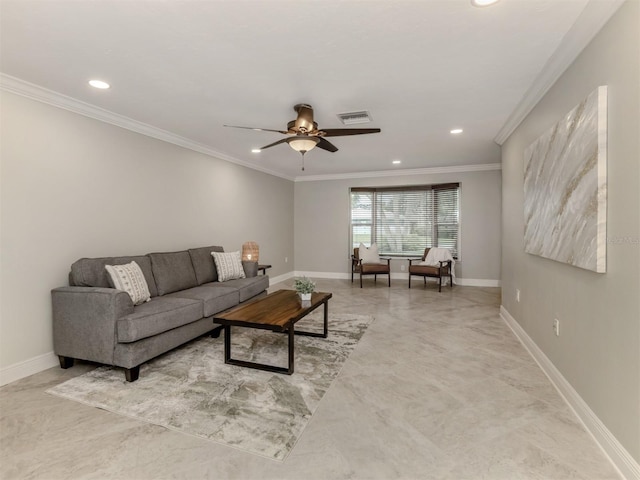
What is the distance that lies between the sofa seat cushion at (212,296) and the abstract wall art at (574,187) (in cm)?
315

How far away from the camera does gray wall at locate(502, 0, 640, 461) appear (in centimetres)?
161

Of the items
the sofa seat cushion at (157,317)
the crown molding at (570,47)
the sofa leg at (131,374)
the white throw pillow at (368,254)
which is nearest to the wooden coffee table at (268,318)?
the sofa seat cushion at (157,317)

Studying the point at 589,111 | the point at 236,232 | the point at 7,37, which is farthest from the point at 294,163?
the point at 589,111

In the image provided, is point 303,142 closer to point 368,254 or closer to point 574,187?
point 574,187

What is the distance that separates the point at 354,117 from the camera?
3.65 m

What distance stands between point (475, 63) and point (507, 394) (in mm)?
2509

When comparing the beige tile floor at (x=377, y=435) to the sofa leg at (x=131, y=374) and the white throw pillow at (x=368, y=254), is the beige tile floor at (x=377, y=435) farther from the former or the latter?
the white throw pillow at (x=368, y=254)

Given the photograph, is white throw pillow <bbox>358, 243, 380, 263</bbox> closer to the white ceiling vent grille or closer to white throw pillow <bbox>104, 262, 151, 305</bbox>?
the white ceiling vent grille

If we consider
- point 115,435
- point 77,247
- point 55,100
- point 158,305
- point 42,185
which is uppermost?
point 55,100

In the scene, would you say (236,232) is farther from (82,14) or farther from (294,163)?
(82,14)

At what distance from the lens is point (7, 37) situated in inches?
85.4

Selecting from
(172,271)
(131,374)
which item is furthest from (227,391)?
(172,271)

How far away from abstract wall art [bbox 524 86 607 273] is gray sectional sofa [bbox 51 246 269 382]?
10.4 ft

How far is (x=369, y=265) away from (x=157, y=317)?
4.68 meters
